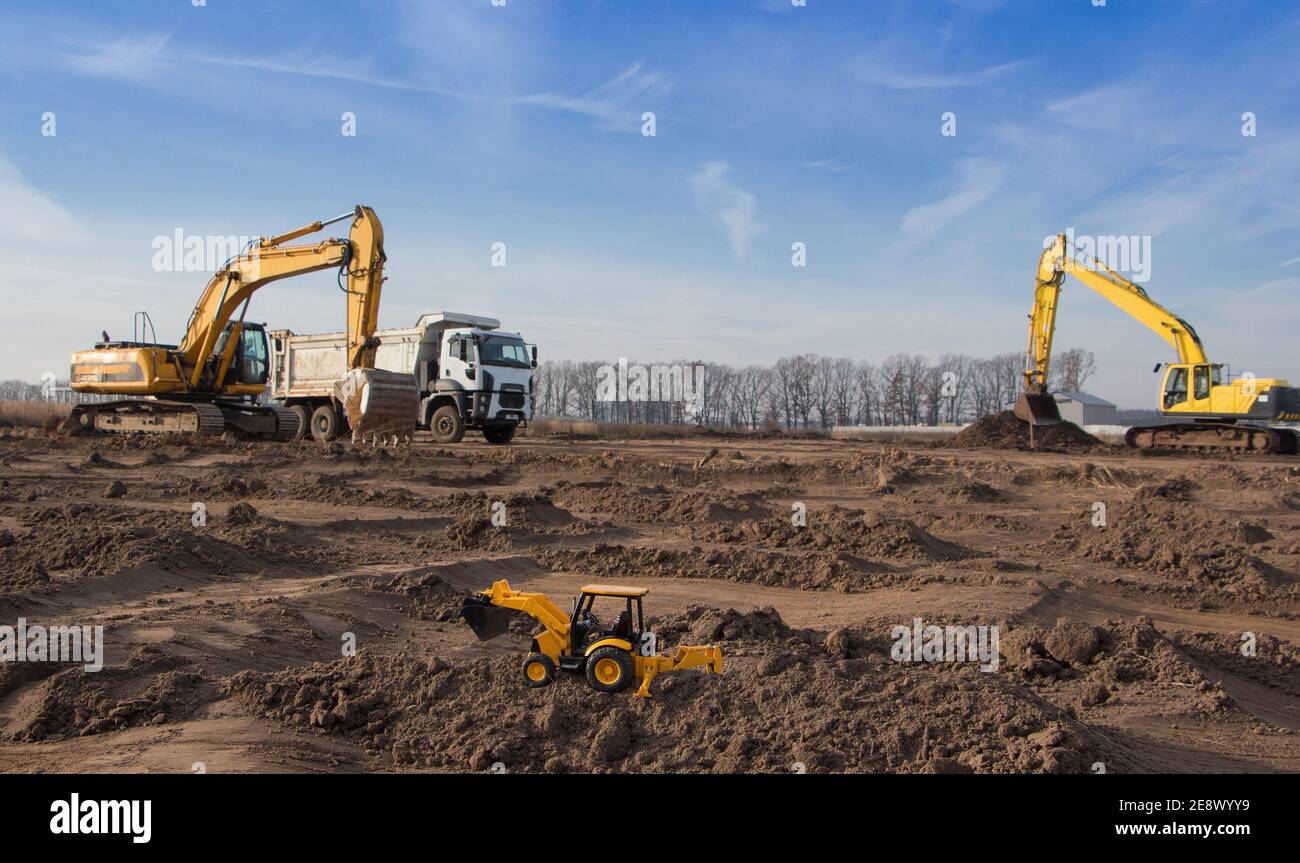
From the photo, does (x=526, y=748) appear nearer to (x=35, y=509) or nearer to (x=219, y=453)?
(x=35, y=509)

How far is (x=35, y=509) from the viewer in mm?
12258

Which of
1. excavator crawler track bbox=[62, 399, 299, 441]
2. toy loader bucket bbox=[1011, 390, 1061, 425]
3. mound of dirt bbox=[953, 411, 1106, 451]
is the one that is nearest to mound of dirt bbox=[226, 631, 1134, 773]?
excavator crawler track bbox=[62, 399, 299, 441]

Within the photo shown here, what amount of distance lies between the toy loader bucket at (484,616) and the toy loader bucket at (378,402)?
16.2 m

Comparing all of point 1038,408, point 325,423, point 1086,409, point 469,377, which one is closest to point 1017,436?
point 1038,408

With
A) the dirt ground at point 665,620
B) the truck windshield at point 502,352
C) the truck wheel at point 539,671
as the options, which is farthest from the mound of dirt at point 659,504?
the truck windshield at point 502,352

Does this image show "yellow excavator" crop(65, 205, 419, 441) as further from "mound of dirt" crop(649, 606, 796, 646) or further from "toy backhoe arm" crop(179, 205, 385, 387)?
"mound of dirt" crop(649, 606, 796, 646)

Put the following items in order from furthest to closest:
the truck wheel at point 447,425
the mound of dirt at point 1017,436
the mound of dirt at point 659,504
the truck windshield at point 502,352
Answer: the mound of dirt at point 1017,436 < the truck windshield at point 502,352 < the truck wheel at point 447,425 < the mound of dirt at point 659,504

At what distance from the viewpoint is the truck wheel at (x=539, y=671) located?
5324mm

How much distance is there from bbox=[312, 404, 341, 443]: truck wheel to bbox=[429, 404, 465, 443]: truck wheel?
120 inches

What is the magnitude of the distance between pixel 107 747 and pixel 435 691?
169 cm

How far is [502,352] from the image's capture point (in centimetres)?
2664

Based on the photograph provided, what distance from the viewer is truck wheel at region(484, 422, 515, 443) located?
91.0 ft

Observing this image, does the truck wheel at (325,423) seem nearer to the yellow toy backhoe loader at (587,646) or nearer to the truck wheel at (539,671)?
the yellow toy backhoe loader at (587,646)

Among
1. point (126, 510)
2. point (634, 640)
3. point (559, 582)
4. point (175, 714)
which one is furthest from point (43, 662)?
point (126, 510)
